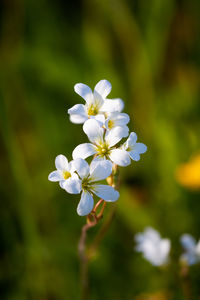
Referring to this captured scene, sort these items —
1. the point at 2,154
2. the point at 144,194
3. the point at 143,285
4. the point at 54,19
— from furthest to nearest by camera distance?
1. the point at 54,19
2. the point at 2,154
3. the point at 144,194
4. the point at 143,285

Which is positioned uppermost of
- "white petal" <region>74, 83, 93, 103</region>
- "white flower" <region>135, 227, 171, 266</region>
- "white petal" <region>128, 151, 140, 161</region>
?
"white petal" <region>74, 83, 93, 103</region>

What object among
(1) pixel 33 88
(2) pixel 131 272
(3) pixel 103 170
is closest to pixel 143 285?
(2) pixel 131 272

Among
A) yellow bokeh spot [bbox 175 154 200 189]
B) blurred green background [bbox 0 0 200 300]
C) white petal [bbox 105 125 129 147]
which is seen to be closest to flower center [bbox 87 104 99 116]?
white petal [bbox 105 125 129 147]

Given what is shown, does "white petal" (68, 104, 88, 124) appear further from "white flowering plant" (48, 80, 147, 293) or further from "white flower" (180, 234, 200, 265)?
"white flower" (180, 234, 200, 265)

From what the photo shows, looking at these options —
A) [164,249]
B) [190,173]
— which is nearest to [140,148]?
[164,249]

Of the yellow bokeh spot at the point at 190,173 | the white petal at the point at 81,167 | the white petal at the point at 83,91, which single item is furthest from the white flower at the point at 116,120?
the yellow bokeh spot at the point at 190,173

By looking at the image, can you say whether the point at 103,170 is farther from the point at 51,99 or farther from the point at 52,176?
the point at 51,99

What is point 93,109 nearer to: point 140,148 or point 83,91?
point 83,91
